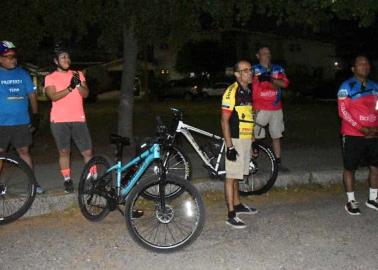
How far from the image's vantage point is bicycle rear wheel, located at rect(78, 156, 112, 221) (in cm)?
A: 667

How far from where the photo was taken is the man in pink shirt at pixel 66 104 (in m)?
7.12

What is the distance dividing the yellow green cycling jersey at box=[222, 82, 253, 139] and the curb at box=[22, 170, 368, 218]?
→ 196 cm

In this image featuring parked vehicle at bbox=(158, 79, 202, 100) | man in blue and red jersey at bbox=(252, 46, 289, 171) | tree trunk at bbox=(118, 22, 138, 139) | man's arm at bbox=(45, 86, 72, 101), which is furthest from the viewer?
parked vehicle at bbox=(158, 79, 202, 100)

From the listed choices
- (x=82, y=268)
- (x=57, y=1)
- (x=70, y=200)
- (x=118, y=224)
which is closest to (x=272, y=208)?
(x=118, y=224)

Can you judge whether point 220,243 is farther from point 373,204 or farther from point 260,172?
point 373,204

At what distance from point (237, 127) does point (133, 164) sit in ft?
4.17

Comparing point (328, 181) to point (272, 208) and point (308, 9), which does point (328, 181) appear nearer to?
point (272, 208)

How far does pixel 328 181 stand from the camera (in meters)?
9.30

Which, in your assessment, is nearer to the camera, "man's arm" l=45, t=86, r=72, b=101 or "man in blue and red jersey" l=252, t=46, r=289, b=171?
"man's arm" l=45, t=86, r=72, b=101

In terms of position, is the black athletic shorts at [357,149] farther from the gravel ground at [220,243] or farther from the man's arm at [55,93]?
the man's arm at [55,93]

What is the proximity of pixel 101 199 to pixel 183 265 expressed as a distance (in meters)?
1.76

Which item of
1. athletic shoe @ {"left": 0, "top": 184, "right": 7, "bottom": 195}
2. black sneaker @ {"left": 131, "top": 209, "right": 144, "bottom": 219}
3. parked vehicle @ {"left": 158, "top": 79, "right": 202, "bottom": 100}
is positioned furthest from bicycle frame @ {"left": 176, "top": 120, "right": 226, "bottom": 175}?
parked vehicle @ {"left": 158, "top": 79, "right": 202, "bottom": 100}

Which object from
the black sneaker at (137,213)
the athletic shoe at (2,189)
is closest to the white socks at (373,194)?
the black sneaker at (137,213)

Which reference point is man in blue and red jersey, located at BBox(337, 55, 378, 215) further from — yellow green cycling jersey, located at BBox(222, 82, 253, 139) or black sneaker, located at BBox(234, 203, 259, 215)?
yellow green cycling jersey, located at BBox(222, 82, 253, 139)
